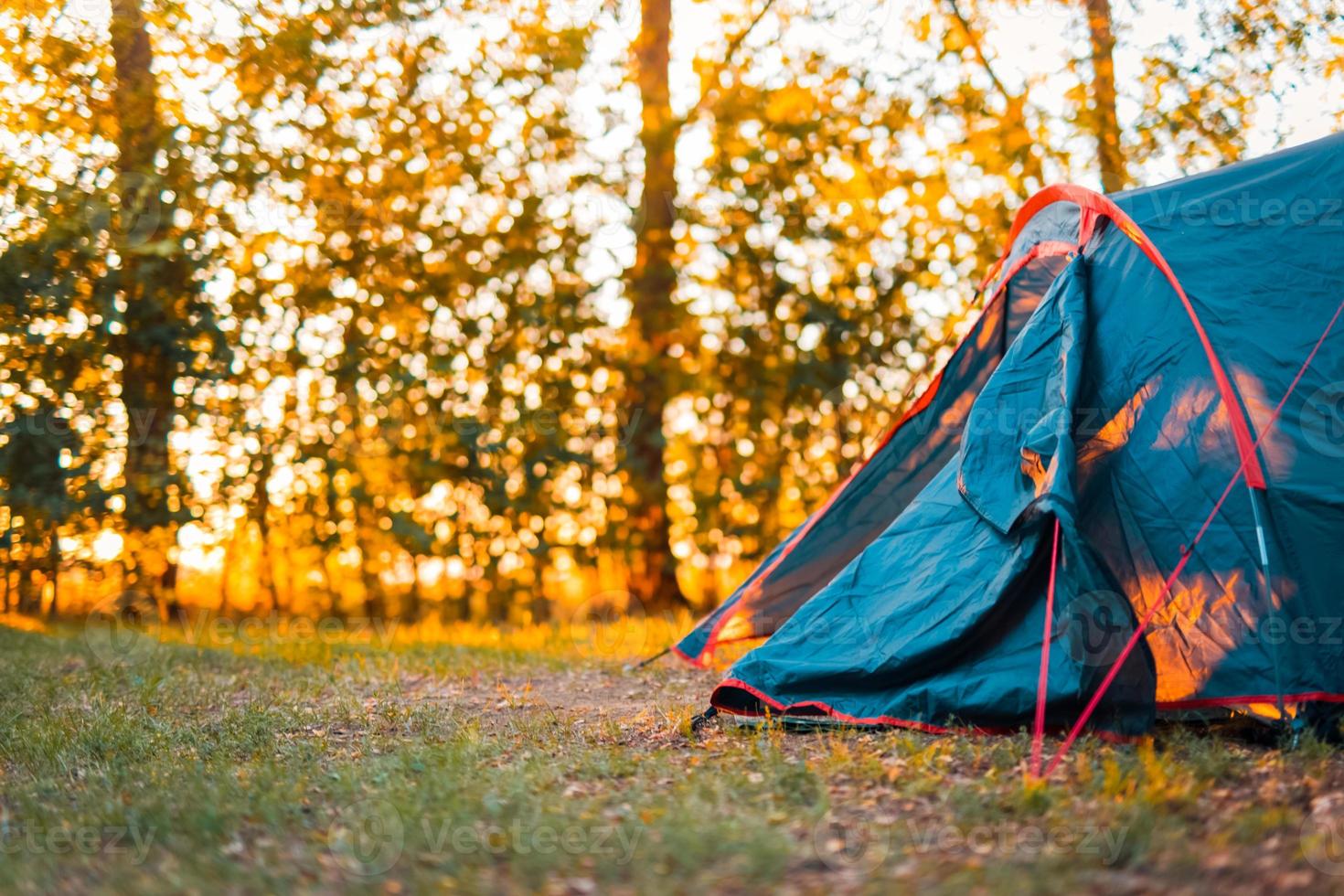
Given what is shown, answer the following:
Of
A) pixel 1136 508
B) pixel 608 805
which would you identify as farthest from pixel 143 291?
pixel 1136 508

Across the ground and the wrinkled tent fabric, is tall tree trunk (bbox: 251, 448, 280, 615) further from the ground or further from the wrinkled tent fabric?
the wrinkled tent fabric

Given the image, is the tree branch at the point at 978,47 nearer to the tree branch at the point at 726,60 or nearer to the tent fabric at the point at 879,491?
the tree branch at the point at 726,60

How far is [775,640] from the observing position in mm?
5055

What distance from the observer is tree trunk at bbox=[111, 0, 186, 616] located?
8.20 meters

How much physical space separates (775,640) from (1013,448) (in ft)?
4.54

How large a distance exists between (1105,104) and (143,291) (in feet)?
27.4

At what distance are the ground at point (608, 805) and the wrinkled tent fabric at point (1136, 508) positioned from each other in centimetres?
29

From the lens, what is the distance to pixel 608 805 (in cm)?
367

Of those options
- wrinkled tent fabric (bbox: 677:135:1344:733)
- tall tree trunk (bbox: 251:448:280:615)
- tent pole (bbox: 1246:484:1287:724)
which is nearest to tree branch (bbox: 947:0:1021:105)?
wrinkled tent fabric (bbox: 677:135:1344:733)

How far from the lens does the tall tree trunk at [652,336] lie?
1028 centimetres

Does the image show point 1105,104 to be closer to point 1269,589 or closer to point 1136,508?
point 1136,508

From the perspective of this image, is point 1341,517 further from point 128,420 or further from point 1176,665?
point 128,420

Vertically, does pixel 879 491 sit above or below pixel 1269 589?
above

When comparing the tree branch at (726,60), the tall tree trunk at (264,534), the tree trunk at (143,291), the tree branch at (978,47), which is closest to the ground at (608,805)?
the tree trunk at (143,291)
